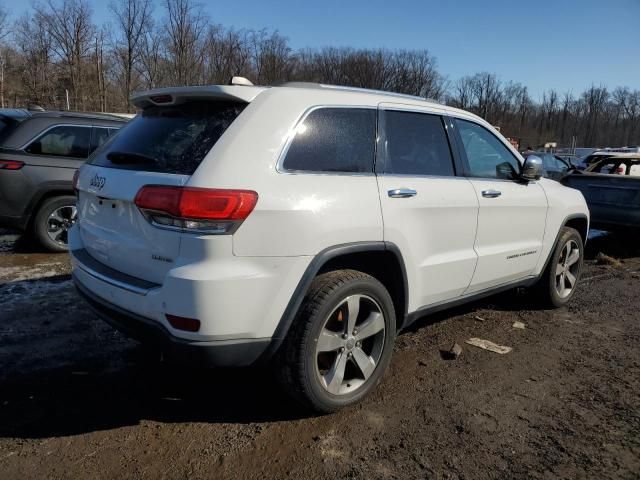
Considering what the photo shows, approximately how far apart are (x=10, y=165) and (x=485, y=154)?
537cm

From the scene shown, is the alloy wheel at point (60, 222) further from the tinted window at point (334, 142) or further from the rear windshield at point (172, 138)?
the tinted window at point (334, 142)

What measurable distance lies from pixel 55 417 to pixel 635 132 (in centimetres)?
10315

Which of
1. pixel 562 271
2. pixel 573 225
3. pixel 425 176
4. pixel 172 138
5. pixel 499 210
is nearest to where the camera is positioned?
pixel 172 138

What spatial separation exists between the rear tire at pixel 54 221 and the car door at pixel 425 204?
184 inches

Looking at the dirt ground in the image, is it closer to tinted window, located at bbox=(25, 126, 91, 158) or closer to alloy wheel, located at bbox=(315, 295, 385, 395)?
alloy wheel, located at bbox=(315, 295, 385, 395)

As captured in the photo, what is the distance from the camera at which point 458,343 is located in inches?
165

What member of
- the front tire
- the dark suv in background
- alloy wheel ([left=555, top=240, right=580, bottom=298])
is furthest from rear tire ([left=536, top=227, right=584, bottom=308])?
the dark suv in background

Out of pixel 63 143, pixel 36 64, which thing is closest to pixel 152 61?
pixel 36 64

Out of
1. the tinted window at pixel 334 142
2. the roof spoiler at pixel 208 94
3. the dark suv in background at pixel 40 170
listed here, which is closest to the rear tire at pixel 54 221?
the dark suv in background at pixel 40 170

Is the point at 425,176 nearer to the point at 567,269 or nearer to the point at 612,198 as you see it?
the point at 567,269

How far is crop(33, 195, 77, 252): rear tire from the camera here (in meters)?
6.38

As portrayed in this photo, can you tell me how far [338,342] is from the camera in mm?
2943

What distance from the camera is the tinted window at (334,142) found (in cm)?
278

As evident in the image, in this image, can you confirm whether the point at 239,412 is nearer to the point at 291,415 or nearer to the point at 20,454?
the point at 291,415
